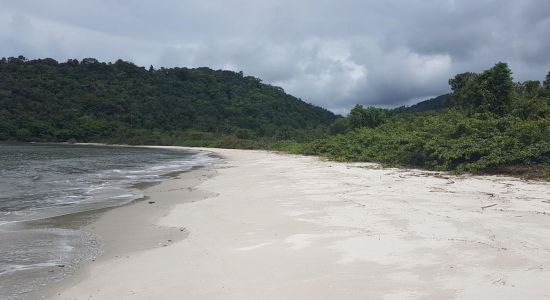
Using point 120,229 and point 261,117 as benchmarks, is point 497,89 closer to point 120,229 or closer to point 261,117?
point 120,229

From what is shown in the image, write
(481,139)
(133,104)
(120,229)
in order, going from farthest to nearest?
1. (133,104)
2. (481,139)
3. (120,229)

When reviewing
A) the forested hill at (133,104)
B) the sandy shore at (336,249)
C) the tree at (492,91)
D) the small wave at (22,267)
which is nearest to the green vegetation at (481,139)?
the tree at (492,91)

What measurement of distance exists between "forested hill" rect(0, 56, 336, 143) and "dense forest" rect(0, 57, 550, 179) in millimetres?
297

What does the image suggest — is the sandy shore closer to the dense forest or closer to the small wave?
the small wave

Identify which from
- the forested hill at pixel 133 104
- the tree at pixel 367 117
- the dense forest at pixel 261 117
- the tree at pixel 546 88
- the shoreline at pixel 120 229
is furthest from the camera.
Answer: the forested hill at pixel 133 104

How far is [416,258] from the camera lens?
5.94 metres

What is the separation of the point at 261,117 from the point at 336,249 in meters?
116

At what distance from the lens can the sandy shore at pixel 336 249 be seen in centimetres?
508

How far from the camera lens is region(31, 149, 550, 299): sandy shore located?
5082 millimetres

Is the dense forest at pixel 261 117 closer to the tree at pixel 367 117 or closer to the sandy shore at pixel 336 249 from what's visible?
the tree at pixel 367 117

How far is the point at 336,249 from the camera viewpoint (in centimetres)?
670

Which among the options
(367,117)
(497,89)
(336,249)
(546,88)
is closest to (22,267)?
(336,249)

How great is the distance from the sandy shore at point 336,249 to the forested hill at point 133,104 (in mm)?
76731

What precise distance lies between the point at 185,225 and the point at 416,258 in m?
5.69
